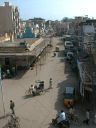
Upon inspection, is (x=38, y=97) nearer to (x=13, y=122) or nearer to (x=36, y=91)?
(x=36, y=91)

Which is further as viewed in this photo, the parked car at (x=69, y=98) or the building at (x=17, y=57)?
the building at (x=17, y=57)

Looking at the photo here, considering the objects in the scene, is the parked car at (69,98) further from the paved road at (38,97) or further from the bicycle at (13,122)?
the bicycle at (13,122)

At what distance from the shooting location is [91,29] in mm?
60375

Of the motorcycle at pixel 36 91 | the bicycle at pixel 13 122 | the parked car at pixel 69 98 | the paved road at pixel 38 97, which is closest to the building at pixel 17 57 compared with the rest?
the paved road at pixel 38 97

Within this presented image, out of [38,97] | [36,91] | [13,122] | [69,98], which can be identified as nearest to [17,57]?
[36,91]

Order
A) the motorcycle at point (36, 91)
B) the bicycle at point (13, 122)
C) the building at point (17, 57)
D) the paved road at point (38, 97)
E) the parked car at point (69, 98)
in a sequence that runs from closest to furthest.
→ the bicycle at point (13, 122) < the paved road at point (38, 97) < the parked car at point (69, 98) < the motorcycle at point (36, 91) < the building at point (17, 57)

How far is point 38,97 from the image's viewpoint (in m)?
26.0

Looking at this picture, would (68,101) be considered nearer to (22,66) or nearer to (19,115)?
(19,115)

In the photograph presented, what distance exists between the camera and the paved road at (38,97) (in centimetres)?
2081

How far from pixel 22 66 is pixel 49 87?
35.6 ft

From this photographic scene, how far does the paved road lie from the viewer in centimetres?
2081

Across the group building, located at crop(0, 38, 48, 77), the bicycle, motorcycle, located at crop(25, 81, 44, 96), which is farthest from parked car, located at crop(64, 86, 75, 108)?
building, located at crop(0, 38, 48, 77)

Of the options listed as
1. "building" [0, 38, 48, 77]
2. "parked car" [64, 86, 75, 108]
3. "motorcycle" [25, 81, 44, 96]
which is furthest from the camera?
"building" [0, 38, 48, 77]

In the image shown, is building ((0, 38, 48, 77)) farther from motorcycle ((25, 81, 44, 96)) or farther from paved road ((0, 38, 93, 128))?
motorcycle ((25, 81, 44, 96))
